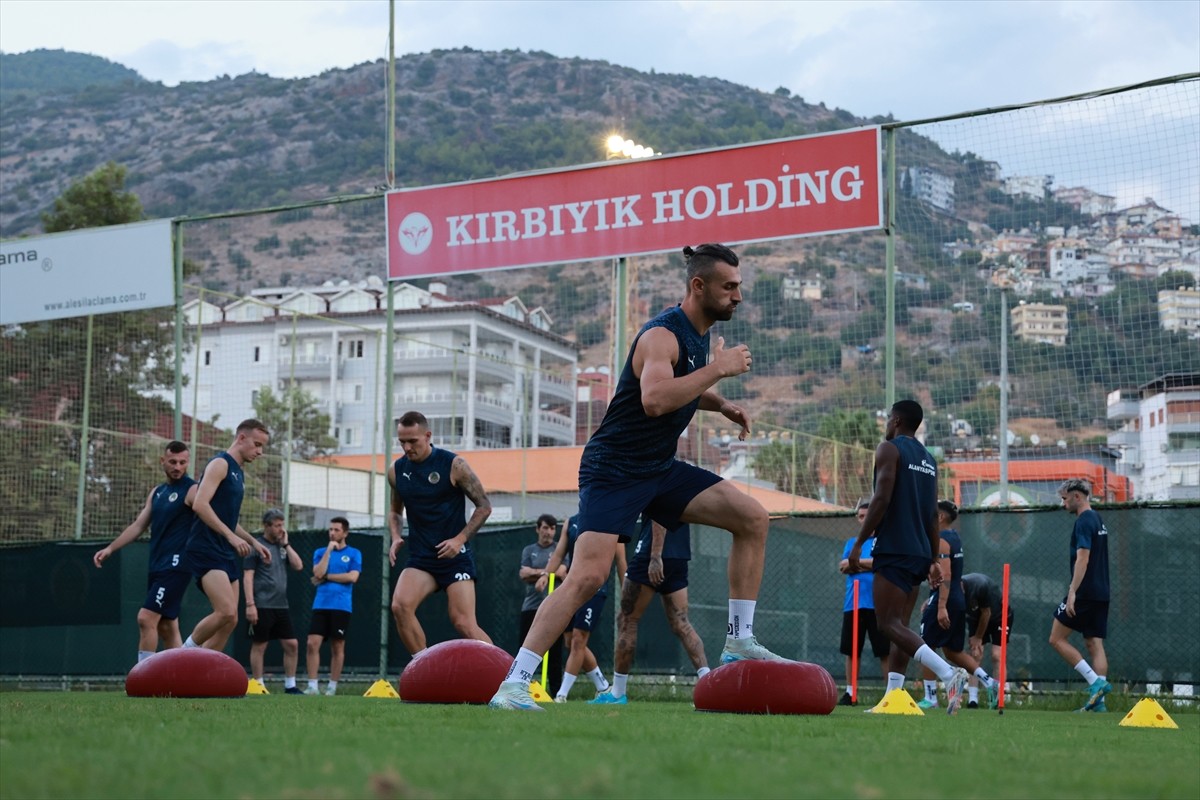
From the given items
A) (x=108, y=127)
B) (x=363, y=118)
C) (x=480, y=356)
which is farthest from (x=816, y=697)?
(x=108, y=127)

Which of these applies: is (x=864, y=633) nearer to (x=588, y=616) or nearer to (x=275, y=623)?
(x=588, y=616)

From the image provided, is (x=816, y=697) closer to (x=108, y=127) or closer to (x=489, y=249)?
(x=489, y=249)

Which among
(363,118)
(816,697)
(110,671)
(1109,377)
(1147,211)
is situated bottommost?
(110,671)

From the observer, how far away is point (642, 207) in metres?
15.0

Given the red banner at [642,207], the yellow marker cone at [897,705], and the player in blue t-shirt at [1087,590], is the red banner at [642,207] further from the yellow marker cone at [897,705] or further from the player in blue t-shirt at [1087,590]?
the yellow marker cone at [897,705]

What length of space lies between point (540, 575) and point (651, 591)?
2679 millimetres

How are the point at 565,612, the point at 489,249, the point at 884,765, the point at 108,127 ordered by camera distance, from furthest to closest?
1. the point at 108,127
2. the point at 489,249
3. the point at 565,612
4. the point at 884,765

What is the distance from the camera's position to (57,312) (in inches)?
725

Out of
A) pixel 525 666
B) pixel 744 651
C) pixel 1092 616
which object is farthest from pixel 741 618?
pixel 1092 616

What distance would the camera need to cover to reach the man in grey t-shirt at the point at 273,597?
52.7ft

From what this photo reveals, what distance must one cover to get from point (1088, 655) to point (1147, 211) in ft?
13.1

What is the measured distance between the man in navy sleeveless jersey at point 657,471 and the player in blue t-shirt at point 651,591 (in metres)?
4.23

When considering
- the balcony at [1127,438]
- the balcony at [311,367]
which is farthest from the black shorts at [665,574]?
the balcony at [311,367]

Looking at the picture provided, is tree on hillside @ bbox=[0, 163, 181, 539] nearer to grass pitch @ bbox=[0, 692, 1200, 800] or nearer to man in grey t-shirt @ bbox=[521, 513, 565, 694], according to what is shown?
man in grey t-shirt @ bbox=[521, 513, 565, 694]
